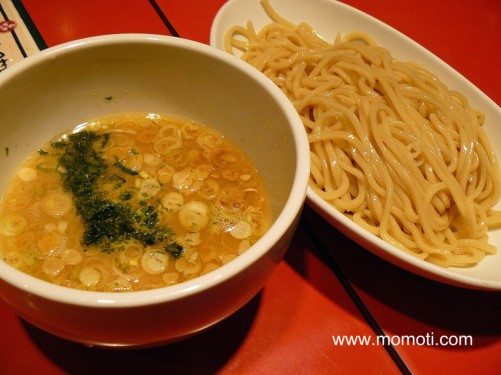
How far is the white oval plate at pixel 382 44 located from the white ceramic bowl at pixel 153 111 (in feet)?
0.87

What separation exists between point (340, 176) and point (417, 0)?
4.06ft

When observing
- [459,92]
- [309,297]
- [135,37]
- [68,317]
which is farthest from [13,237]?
[459,92]

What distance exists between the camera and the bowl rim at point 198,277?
64 centimetres

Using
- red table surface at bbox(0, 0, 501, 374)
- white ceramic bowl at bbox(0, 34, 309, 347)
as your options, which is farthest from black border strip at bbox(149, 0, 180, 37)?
red table surface at bbox(0, 0, 501, 374)

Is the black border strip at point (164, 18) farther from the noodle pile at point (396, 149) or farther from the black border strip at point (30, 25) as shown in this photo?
the black border strip at point (30, 25)

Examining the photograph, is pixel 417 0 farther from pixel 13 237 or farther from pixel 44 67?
pixel 13 237

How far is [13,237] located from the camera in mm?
953

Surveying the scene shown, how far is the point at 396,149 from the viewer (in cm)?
147

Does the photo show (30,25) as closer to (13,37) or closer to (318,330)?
(13,37)

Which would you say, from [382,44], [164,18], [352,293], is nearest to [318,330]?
[352,293]

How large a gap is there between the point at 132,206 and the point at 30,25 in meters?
1.09

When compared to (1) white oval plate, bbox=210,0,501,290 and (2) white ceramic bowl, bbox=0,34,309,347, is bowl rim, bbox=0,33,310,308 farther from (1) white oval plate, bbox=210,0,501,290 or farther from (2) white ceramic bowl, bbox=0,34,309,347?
(1) white oval plate, bbox=210,0,501,290

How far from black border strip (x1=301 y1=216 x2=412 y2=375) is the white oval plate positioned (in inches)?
4.7

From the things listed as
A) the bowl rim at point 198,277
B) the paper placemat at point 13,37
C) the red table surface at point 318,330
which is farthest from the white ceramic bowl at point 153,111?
the paper placemat at point 13,37
